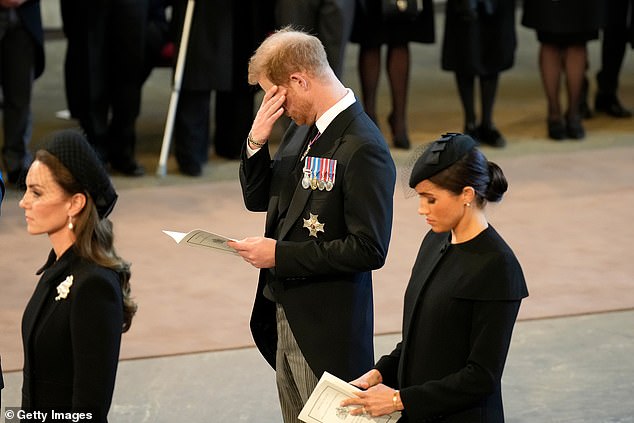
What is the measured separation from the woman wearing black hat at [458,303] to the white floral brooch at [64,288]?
801 millimetres

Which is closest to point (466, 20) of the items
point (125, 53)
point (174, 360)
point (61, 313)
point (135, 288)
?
point (125, 53)

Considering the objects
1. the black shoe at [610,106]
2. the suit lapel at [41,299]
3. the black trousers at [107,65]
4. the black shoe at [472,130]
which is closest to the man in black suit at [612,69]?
the black shoe at [610,106]

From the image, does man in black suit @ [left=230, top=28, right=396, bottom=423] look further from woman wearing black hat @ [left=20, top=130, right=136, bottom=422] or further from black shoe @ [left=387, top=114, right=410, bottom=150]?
black shoe @ [left=387, top=114, right=410, bottom=150]

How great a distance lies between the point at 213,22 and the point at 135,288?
244 centimetres

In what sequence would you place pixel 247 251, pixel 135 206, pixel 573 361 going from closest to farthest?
1. pixel 247 251
2. pixel 573 361
3. pixel 135 206

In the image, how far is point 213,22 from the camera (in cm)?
818

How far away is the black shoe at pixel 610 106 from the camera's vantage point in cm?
990

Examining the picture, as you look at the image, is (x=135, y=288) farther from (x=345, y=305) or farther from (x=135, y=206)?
(x=345, y=305)

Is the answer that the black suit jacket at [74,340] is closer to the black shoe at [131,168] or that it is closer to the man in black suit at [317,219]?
the man in black suit at [317,219]

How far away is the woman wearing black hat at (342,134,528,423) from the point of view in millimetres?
3164

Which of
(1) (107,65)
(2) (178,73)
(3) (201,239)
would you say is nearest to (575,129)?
(2) (178,73)

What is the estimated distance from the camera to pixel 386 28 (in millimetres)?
8773

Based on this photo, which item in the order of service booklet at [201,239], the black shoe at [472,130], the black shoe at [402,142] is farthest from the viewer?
the black shoe at [472,130]

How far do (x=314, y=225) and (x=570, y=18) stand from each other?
5.56m
